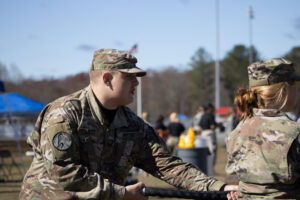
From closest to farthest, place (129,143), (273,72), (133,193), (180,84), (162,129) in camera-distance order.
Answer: (273,72), (133,193), (129,143), (162,129), (180,84)

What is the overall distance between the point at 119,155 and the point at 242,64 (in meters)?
92.2

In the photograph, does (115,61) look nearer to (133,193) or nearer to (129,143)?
(129,143)

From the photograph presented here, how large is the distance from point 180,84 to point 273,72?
355ft

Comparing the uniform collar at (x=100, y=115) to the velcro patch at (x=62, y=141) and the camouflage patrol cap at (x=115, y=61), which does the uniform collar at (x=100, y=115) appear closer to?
the camouflage patrol cap at (x=115, y=61)

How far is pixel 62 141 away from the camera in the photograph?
2879 mm

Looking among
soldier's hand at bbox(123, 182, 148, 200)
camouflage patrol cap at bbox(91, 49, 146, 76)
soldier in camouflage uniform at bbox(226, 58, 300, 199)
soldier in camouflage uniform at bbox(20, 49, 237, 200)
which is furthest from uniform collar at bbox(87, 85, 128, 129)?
soldier in camouflage uniform at bbox(226, 58, 300, 199)

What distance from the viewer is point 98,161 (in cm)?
328

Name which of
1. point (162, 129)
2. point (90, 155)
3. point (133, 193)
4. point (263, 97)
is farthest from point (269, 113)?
point (162, 129)

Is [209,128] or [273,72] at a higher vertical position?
[273,72]

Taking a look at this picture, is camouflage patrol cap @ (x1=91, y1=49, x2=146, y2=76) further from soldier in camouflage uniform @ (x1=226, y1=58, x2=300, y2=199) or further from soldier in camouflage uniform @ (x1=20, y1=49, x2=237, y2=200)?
soldier in camouflage uniform @ (x1=226, y1=58, x2=300, y2=199)

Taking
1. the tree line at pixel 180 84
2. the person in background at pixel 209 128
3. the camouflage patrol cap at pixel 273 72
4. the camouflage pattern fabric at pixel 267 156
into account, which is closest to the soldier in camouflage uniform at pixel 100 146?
the camouflage pattern fabric at pixel 267 156

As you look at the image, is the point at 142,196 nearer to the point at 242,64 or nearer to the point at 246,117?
the point at 246,117

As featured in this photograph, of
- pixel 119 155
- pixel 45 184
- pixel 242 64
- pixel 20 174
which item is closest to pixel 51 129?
pixel 45 184

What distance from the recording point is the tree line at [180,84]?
7750cm
